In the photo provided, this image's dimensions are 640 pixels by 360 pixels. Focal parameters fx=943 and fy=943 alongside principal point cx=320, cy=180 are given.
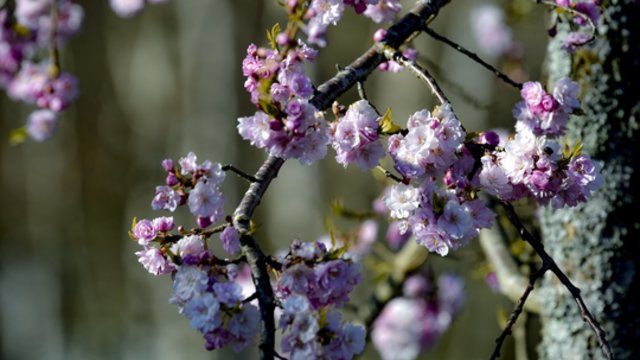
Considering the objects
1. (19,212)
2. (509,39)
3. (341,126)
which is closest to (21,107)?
(19,212)

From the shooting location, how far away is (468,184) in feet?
6.07

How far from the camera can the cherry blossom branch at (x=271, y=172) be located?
1625mm

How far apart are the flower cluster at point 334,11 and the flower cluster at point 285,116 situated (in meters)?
0.13

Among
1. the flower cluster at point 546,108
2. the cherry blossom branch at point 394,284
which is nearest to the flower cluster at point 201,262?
the flower cluster at point 546,108

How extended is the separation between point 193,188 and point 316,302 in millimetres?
340

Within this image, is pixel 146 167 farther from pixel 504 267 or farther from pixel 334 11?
pixel 334 11

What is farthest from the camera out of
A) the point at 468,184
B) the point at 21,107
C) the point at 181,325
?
the point at 21,107

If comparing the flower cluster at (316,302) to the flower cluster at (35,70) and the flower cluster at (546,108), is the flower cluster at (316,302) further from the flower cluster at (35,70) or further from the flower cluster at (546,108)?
the flower cluster at (35,70)

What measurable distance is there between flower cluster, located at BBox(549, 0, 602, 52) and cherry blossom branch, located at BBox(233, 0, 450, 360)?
0.33 meters

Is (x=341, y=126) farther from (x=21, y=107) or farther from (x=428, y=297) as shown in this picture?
(x=21, y=107)

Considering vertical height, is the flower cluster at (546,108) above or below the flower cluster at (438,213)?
above

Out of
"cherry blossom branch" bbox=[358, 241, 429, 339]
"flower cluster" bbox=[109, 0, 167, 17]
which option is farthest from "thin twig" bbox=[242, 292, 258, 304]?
"flower cluster" bbox=[109, 0, 167, 17]

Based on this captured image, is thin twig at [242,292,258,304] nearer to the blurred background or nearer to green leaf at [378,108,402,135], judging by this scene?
green leaf at [378,108,402,135]

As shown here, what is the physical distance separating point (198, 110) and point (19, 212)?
966 cm
